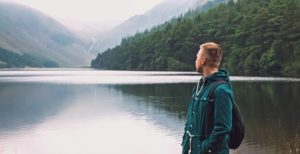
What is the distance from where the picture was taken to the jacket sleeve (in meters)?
4.70

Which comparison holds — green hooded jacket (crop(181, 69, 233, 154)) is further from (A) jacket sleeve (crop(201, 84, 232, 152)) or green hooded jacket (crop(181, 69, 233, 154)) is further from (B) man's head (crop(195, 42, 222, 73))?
(B) man's head (crop(195, 42, 222, 73))

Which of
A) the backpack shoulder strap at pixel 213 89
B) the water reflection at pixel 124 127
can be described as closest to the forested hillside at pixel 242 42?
the water reflection at pixel 124 127

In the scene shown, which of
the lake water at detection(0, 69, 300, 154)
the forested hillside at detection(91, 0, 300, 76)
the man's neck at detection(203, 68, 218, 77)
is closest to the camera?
the man's neck at detection(203, 68, 218, 77)

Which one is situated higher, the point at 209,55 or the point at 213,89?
the point at 209,55

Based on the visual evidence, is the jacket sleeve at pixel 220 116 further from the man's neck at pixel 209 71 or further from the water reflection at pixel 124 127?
the water reflection at pixel 124 127

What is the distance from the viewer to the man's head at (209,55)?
4910 mm

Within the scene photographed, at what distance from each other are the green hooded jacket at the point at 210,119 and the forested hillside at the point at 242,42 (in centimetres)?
7596

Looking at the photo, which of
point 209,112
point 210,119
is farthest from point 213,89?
point 210,119

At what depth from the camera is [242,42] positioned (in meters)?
109

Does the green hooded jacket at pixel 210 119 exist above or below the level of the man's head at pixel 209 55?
below

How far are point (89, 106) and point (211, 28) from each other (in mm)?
105196

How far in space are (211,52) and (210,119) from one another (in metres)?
0.93

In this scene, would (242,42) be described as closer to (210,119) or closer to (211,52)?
(211,52)

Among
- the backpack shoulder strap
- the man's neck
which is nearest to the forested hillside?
the man's neck
